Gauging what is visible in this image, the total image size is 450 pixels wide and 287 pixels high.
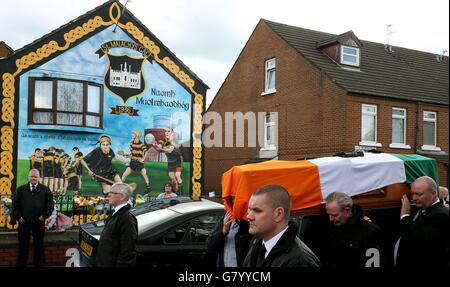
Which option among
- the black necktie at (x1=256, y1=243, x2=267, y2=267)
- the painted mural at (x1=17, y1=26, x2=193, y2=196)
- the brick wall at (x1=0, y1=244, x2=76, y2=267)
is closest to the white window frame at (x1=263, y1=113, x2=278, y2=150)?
the painted mural at (x1=17, y1=26, x2=193, y2=196)

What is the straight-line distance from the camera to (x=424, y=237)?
394 cm

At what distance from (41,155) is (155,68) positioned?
14.5 ft

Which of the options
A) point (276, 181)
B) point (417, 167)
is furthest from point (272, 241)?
point (417, 167)

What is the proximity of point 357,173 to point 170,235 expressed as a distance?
2.62m

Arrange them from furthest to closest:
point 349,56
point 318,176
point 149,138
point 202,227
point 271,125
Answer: point 271,125 < point 349,56 < point 149,138 < point 202,227 < point 318,176

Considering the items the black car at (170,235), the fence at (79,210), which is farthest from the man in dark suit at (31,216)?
the fence at (79,210)

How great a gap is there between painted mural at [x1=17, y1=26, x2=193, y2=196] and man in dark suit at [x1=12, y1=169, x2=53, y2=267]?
4219 mm

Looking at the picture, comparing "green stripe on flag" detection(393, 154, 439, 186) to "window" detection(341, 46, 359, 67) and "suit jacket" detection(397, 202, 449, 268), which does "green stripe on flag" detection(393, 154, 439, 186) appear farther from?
"window" detection(341, 46, 359, 67)

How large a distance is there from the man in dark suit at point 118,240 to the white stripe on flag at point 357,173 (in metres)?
1.97

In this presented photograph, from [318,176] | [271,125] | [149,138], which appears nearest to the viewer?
[318,176]

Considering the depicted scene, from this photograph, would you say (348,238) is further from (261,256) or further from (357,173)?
(261,256)

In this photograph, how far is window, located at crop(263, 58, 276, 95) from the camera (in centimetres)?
2541
